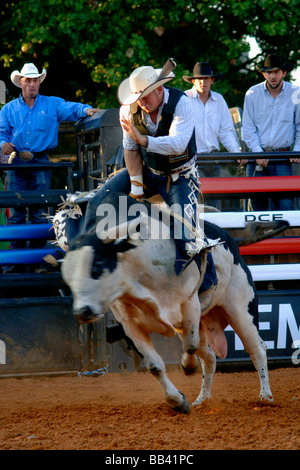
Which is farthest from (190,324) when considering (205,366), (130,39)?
(130,39)

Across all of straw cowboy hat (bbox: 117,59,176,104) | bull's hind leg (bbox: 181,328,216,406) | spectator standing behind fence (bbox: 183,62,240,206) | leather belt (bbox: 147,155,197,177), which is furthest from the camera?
spectator standing behind fence (bbox: 183,62,240,206)

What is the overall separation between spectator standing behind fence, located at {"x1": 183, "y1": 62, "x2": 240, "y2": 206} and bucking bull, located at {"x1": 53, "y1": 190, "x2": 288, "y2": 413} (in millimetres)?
2214

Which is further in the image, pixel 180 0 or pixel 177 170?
pixel 180 0

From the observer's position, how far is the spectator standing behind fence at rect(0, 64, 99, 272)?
7.36 metres

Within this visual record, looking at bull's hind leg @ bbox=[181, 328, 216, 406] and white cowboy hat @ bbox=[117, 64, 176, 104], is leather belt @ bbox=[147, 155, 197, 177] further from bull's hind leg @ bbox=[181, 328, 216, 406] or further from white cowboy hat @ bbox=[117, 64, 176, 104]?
bull's hind leg @ bbox=[181, 328, 216, 406]

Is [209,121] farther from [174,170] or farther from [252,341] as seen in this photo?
[252,341]

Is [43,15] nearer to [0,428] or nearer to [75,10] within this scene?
[75,10]

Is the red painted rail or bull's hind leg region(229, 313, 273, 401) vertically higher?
the red painted rail

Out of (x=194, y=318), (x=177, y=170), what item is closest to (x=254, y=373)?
(x=194, y=318)

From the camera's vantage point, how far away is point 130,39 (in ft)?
47.8

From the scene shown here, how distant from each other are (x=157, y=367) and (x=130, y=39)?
10798 millimetres

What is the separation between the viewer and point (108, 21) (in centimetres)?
1460

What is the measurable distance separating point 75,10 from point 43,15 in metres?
0.71

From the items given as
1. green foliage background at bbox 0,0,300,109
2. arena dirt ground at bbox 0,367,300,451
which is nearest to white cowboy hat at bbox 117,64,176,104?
arena dirt ground at bbox 0,367,300,451
